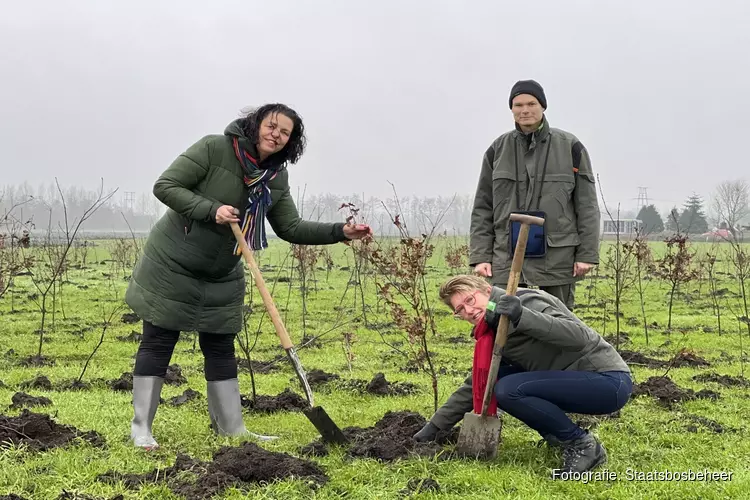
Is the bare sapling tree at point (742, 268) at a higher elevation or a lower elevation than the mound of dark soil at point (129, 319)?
higher

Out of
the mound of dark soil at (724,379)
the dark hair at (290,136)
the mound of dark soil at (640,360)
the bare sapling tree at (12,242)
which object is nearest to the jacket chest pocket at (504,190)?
the dark hair at (290,136)

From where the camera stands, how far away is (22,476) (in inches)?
130

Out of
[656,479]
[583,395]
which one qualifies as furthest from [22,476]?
[656,479]

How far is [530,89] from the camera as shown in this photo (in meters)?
3.91

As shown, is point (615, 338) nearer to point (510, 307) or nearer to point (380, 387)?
point (380, 387)

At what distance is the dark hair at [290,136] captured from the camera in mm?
3887

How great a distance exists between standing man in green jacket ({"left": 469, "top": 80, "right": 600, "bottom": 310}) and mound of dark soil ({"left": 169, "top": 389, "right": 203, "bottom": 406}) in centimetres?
268

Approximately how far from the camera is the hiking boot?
3416mm

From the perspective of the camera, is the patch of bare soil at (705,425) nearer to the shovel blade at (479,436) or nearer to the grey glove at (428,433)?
the shovel blade at (479,436)

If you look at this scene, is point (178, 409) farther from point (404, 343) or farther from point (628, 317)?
point (628, 317)

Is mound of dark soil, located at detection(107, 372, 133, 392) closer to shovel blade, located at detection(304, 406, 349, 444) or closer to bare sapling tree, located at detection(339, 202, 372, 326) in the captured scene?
bare sapling tree, located at detection(339, 202, 372, 326)

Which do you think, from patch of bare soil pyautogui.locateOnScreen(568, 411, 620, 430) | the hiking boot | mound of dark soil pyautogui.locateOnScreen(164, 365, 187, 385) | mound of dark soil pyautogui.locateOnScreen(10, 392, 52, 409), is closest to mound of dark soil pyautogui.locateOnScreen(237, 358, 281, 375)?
mound of dark soil pyautogui.locateOnScreen(164, 365, 187, 385)

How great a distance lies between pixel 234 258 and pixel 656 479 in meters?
2.52

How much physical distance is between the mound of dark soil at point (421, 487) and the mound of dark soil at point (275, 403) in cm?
189
